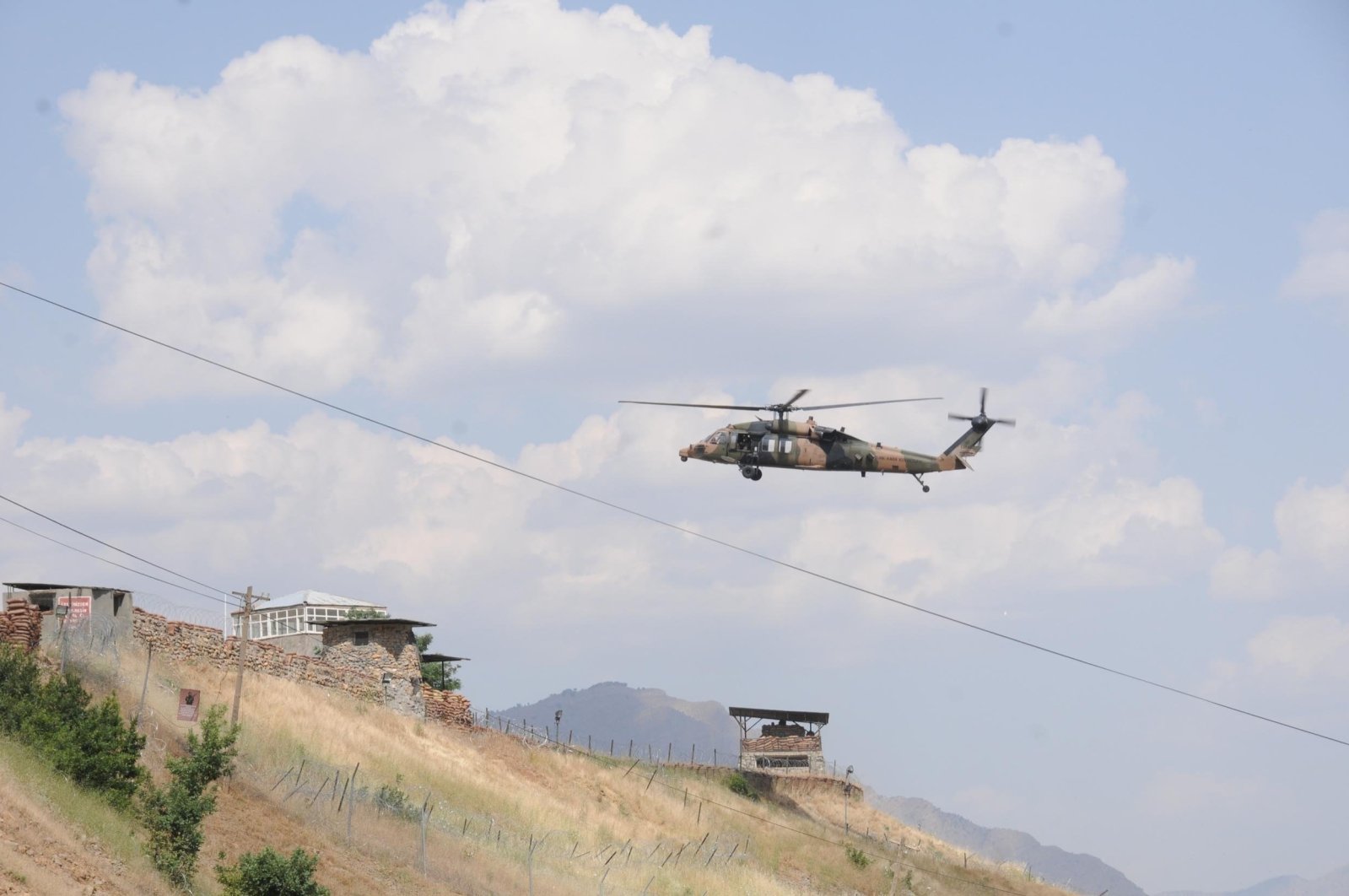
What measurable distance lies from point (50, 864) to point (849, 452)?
89.0 ft

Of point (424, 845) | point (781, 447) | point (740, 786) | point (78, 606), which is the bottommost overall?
point (424, 845)

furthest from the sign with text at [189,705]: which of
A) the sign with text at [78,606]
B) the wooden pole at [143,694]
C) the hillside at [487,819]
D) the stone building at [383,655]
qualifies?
the stone building at [383,655]

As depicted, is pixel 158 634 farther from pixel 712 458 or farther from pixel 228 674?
pixel 712 458

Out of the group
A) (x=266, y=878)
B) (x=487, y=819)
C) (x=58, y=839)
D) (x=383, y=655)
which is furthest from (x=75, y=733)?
(x=383, y=655)

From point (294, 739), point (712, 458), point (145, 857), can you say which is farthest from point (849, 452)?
point (145, 857)

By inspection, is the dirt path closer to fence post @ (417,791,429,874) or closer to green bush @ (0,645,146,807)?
green bush @ (0,645,146,807)

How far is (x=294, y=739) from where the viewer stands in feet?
170

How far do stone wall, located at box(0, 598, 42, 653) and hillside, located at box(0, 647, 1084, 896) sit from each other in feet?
6.80

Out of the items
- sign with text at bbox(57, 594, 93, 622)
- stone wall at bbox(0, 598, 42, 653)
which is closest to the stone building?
sign with text at bbox(57, 594, 93, 622)

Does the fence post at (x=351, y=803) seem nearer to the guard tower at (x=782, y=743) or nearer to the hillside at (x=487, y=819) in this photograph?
the hillside at (x=487, y=819)

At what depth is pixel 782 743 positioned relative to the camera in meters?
88.0

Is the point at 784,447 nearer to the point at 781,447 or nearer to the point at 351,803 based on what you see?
the point at 781,447

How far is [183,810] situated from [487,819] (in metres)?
18.8

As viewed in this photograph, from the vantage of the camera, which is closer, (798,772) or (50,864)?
(50,864)
